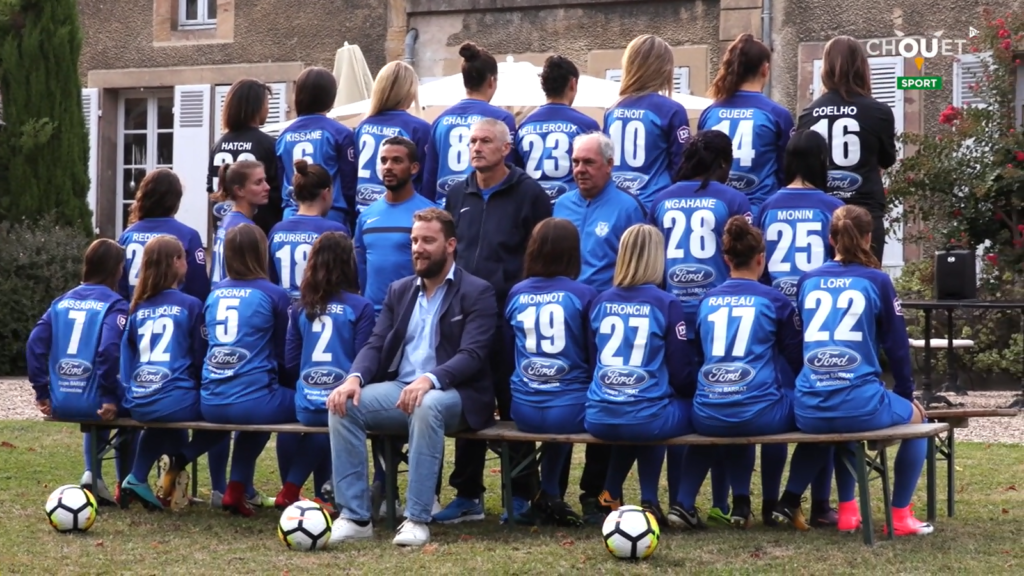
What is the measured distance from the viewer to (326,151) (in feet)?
27.8

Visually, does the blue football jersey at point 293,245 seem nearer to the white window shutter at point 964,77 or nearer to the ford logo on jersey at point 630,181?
the ford logo on jersey at point 630,181

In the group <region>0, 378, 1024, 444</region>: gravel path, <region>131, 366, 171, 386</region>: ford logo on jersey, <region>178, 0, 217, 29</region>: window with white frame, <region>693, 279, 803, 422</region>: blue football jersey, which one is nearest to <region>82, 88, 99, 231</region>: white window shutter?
<region>178, 0, 217, 29</region>: window with white frame

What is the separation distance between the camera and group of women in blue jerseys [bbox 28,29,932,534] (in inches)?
273

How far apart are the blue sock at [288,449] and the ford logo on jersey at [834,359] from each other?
2.52 metres

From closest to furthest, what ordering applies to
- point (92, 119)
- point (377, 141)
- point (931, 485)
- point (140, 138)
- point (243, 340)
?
point (931, 485)
point (243, 340)
point (377, 141)
point (92, 119)
point (140, 138)

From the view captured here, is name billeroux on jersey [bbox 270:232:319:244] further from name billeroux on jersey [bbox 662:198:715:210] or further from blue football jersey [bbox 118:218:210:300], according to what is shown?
name billeroux on jersey [bbox 662:198:715:210]

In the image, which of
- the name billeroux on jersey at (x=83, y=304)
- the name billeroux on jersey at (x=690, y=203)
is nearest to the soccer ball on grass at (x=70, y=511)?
the name billeroux on jersey at (x=83, y=304)

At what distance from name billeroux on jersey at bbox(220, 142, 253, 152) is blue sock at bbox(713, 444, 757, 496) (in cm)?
308

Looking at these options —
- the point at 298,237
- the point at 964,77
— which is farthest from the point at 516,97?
the point at 964,77

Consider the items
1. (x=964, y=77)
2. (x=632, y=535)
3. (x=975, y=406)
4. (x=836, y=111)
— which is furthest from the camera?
(x=964, y=77)

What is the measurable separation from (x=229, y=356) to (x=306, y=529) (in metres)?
1.32

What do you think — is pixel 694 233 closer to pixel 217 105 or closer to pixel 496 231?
pixel 496 231

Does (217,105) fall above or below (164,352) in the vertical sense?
above

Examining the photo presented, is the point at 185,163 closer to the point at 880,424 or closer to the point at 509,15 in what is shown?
the point at 509,15
